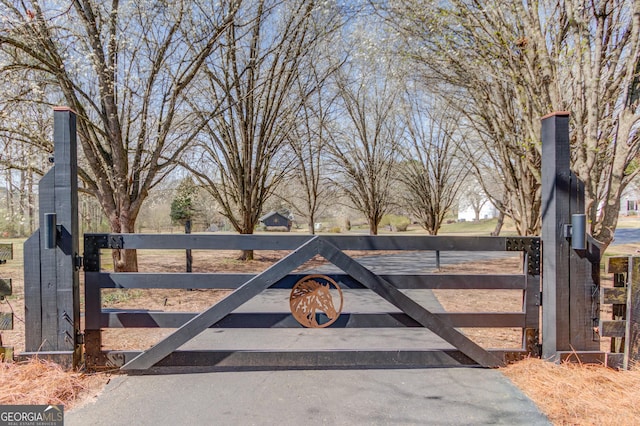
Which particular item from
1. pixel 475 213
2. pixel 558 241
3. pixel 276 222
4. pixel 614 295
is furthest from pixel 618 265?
pixel 475 213

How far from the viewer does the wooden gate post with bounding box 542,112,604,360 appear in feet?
9.93

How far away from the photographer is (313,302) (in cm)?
302

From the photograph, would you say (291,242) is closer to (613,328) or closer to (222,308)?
(222,308)

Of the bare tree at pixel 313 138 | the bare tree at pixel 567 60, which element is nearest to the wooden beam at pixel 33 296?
the bare tree at pixel 567 60

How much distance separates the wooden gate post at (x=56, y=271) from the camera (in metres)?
2.90

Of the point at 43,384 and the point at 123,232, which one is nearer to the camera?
the point at 43,384

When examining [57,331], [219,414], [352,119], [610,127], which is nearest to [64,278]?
[57,331]

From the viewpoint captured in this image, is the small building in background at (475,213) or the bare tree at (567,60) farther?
the small building in background at (475,213)

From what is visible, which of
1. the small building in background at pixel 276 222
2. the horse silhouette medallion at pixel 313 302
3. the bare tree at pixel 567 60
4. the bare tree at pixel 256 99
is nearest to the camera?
the horse silhouette medallion at pixel 313 302

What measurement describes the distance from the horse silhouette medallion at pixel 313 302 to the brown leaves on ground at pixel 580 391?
163 centimetres

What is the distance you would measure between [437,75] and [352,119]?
7195 millimetres

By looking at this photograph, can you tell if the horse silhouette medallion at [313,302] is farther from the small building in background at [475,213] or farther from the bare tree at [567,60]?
the small building in background at [475,213]

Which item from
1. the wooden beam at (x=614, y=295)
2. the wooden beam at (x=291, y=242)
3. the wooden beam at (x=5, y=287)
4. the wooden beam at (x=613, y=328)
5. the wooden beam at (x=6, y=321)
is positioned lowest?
the wooden beam at (x=613, y=328)

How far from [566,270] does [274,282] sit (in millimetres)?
2554
